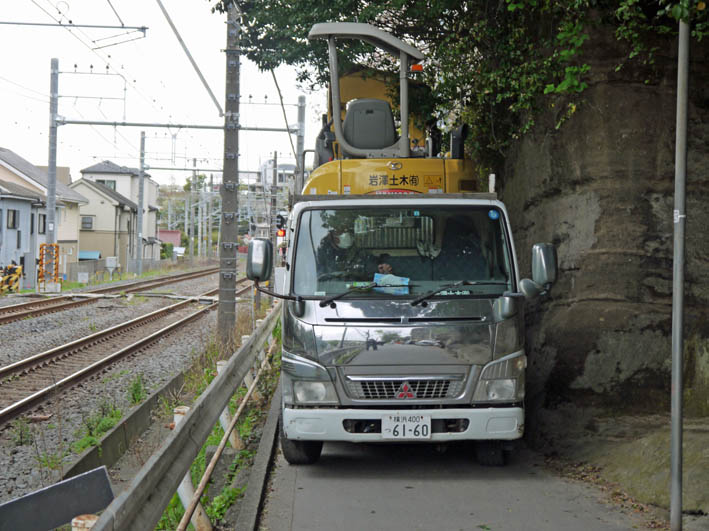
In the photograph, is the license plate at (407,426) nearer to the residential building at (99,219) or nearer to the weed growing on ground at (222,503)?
the weed growing on ground at (222,503)

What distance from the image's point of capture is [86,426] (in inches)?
377

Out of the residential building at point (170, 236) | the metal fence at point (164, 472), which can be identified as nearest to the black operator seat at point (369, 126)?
the metal fence at point (164, 472)

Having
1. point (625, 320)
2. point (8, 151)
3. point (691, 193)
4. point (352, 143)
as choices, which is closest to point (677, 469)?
point (625, 320)

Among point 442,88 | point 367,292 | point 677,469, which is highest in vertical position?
point 442,88

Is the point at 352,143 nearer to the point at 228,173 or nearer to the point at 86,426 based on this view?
the point at 86,426

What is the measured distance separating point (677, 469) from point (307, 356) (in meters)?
2.92

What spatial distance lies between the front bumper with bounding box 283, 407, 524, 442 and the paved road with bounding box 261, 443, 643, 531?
41 centimetres

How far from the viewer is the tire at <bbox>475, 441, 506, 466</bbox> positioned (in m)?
7.24

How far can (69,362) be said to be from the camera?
1473 cm

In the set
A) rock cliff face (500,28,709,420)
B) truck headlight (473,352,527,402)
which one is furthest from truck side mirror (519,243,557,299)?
rock cliff face (500,28,709,420)

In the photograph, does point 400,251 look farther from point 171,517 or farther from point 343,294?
point 171,517

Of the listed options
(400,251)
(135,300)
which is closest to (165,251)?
(135,300)

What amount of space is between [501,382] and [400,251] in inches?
55.8

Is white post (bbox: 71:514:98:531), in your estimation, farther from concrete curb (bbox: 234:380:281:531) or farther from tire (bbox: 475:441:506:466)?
tire (bbox: 475:441:506:466)
